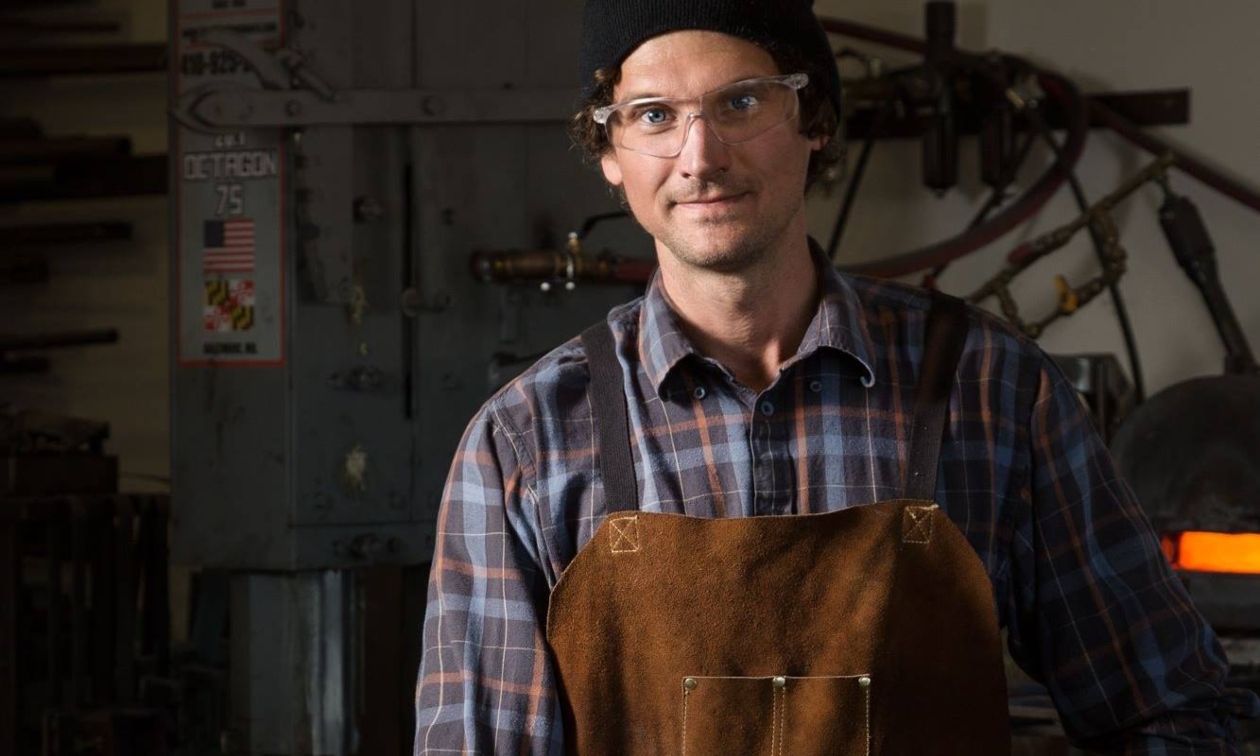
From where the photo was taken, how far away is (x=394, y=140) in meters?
2.80

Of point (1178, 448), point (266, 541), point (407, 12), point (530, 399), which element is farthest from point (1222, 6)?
point (530, 399)

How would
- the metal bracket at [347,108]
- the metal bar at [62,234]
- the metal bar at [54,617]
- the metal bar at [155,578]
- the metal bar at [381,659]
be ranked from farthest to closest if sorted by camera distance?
1. the metal bar at [62,234]
2. the metal bar at [155,578]
3. the metal bar at [54,617]
4. the metal bar at [381,659]
5. the metal bracket at [347,108]

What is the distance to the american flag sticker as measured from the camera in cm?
279

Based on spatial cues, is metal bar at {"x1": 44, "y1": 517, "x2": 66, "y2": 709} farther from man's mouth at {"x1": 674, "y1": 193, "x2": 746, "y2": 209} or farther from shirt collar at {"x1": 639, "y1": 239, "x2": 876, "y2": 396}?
man's mouth at {"x1": 674, "y1": 193, "x2": 746, "y2": 209}

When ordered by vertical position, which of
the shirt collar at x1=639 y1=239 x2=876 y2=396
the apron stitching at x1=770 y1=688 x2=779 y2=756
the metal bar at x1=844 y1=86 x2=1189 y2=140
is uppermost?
the metal bar at x1=844 y1=86 x2=1189 y2=140

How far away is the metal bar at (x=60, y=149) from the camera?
4125mm

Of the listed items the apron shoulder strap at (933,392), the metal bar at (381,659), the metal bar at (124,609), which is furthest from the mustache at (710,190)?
the metal bar at (124,609)

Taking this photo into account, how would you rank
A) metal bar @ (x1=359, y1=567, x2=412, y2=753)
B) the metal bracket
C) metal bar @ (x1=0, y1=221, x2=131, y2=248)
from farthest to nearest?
metal bar @ (x1=0, y1=221, x2=131, y2=248) < metal bar @ (x1=359, y1=567, x2=412, y2=753) < the metal bracket

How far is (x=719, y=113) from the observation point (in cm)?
140

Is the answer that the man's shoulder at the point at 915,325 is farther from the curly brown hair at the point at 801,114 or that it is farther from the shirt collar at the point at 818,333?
the curly brown hair at the point at 801,114

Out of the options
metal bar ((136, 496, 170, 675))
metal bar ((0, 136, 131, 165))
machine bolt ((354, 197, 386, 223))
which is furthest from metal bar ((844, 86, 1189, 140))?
metal bar ((0, 136, 131, 165))

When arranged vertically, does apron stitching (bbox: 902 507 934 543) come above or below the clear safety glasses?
below

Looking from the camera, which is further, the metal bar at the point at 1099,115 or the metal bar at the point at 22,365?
the metal bar at the point at 22,365

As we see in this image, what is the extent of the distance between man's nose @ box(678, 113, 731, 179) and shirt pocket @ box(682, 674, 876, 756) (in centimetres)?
43
